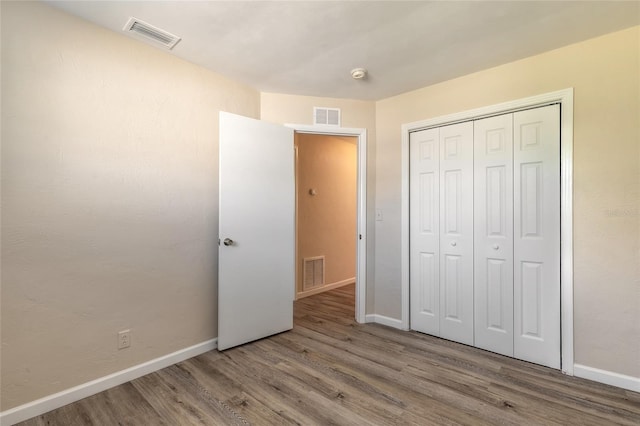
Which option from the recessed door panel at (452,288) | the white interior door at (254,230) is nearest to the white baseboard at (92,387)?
the white interior door at (254,230)

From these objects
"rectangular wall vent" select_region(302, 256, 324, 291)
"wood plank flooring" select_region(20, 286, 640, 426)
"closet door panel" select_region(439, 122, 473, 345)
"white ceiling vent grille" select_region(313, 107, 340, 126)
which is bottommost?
"wood plank flooring" select_region(20, 286, 640, 426)

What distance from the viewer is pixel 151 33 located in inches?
79.7

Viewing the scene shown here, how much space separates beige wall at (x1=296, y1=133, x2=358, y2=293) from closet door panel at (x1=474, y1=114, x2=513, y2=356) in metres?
1.99

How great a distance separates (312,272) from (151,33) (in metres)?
3.37

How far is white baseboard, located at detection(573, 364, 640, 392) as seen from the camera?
1.94 m

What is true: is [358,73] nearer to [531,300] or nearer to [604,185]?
[604,185]

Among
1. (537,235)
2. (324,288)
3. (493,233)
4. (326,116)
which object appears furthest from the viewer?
(324,288)

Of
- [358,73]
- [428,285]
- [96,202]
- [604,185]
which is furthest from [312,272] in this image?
[604,185]

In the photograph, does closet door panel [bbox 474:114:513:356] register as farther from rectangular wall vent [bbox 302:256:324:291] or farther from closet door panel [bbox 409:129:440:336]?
rectangular wall vent [bbox 302:256:324:291]

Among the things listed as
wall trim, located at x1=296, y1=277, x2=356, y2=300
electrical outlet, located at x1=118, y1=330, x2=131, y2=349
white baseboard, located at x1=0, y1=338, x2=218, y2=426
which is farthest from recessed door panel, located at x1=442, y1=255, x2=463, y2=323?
electrical outlet, located at x1=118, y1=330, x2=131, y2=349

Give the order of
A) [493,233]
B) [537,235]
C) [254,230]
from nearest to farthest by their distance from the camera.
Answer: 1. [537,235]
2. [493,233]
3. [254,230]

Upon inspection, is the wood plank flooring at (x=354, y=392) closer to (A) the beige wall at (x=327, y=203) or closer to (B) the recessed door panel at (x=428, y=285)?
(B) the recessed door panel at (x=428, y=285)

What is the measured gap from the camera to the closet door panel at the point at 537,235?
2.24 meters

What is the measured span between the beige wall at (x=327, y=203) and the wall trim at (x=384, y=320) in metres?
1.32
